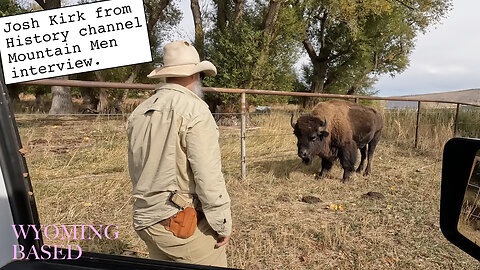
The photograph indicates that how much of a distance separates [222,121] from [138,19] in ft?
29.6

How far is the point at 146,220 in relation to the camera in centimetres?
170

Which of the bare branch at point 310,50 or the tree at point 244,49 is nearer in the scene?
the tree at point 244,49

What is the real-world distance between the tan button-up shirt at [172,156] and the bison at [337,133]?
3992 millimetres

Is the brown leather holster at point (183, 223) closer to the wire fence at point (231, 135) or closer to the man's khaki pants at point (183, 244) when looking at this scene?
the man's khaki pants at point (183, 244)

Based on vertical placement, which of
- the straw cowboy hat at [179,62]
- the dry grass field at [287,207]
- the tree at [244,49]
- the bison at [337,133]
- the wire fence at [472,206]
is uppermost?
the tree at [244,49]

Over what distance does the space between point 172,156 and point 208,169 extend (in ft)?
0.69

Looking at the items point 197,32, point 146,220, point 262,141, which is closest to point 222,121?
point 262,141

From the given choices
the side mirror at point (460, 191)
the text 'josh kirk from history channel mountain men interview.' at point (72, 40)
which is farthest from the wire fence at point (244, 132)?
the side mirror at point (460, 191)

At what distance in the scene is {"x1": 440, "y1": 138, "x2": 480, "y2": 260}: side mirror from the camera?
107 cm

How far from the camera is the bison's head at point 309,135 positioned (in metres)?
5.49

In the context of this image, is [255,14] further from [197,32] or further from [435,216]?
[435,216]

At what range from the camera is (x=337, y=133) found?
6.13 metres

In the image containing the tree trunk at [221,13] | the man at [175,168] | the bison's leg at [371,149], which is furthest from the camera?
the tree trunk at [221,13]

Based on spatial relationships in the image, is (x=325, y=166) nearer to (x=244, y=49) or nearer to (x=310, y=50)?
(x=244, y=49)
